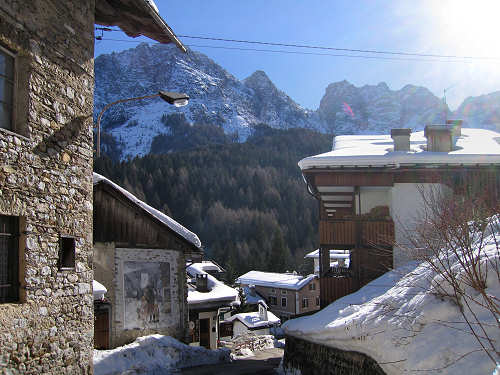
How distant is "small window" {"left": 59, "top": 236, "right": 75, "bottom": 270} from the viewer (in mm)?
6578

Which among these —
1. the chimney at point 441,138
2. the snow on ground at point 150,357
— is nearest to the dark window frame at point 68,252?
the snow on ground at point 150,357

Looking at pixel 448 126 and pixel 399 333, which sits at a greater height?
pixel 448 126

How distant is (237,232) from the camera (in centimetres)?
8250

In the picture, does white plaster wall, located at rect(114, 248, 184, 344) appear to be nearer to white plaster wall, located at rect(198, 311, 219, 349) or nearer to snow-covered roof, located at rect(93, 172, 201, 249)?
snow-covered roof, located at rect(93, 172, 201, 249)

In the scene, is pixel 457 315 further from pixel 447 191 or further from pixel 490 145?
pixel 490 145

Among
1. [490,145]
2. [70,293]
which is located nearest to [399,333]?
[70,293]

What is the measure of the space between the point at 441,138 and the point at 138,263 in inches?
440

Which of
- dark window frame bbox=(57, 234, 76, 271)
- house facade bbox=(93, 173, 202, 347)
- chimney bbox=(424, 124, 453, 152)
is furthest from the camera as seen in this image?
chimney bbox=(424, 124, 453, 152)

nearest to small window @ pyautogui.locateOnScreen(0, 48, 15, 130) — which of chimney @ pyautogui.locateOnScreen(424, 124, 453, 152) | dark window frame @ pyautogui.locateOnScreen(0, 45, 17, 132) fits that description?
dark window frame @ pyautogui.locateOnScreen(0, 45, 17, 132)

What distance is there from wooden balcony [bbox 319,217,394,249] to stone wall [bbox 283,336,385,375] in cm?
374

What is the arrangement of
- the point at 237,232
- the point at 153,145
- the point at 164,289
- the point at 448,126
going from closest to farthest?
the point at 164,289
the point at 448,126
the point at 237,232
the point at 153,145

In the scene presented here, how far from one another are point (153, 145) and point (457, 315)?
15812 centimetres

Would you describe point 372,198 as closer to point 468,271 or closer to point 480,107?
point 468,271

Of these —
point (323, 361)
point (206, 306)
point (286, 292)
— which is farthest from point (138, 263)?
point (286, 292)
